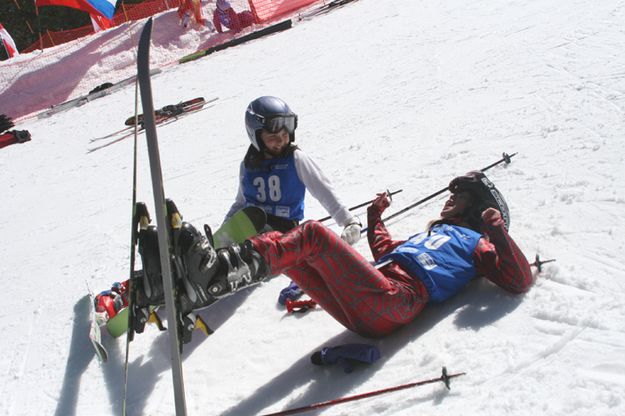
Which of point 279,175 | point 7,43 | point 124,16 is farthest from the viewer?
point 124,16

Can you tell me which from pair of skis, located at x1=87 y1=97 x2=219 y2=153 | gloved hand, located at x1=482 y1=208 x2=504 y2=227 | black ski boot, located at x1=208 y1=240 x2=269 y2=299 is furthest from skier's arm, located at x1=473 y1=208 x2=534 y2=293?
pair of skis, located at x1=87 y1=97 x2=219 y2=153

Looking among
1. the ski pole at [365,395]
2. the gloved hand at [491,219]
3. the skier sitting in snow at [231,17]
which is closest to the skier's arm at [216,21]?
the skier sitting in snow at [231,17]

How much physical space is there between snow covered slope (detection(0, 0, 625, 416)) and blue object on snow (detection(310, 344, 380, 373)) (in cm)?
6

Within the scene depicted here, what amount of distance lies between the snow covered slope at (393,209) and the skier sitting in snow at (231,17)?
7.02 meters

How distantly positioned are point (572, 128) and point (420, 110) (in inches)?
88.3

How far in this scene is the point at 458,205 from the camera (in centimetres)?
357

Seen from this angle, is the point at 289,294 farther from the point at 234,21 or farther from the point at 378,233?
the point at 234,21

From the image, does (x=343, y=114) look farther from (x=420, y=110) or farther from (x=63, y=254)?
(x=63, y=254)

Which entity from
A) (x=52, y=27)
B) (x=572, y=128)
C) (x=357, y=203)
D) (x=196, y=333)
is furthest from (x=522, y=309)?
(x=52, y=27)

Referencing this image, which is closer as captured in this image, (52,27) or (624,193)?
(624,193)

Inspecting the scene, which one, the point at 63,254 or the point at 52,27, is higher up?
the point at 52,27

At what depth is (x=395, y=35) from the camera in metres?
11.6

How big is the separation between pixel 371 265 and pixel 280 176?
1.23m

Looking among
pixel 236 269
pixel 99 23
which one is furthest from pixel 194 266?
pixel 99 23
